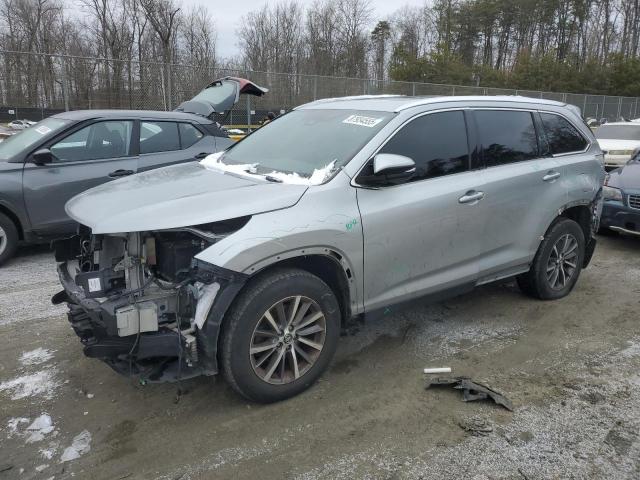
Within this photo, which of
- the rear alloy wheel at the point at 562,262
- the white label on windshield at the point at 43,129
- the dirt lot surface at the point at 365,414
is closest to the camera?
the dirt lot surface at the point at 365,414

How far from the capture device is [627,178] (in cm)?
717

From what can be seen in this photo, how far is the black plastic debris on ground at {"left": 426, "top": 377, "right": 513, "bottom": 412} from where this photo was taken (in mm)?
3273

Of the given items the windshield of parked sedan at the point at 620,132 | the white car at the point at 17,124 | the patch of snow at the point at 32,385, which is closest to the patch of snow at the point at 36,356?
the patch of snow at the point at 32,385

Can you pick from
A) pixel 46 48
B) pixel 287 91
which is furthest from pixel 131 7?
pixel 287 91

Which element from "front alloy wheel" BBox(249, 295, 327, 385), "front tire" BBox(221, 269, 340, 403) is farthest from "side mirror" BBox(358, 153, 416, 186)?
"front alloy wheel" BBox(249, 295, 327, 385)

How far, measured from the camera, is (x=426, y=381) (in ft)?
11.6

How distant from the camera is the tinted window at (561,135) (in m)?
4.74

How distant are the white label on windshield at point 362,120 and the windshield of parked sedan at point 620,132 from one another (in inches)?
495

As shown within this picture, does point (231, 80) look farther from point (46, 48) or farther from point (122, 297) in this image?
point (46, 48)

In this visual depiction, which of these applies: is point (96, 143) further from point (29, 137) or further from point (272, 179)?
point (272, 179)

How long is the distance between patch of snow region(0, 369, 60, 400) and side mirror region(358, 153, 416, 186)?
246cm

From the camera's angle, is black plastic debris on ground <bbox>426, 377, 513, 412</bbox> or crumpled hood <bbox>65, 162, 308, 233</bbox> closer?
crumpled hood <bbox>65, 162, 308, 233</bbox>

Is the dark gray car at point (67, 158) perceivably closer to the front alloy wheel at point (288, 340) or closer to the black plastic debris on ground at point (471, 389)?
the front alloy wheel at point (288, 340)

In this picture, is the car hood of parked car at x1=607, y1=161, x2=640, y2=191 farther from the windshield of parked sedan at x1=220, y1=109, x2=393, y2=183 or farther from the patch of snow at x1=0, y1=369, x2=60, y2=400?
the patch of snow at x1=0, y1=369, x2=60, y2=400
